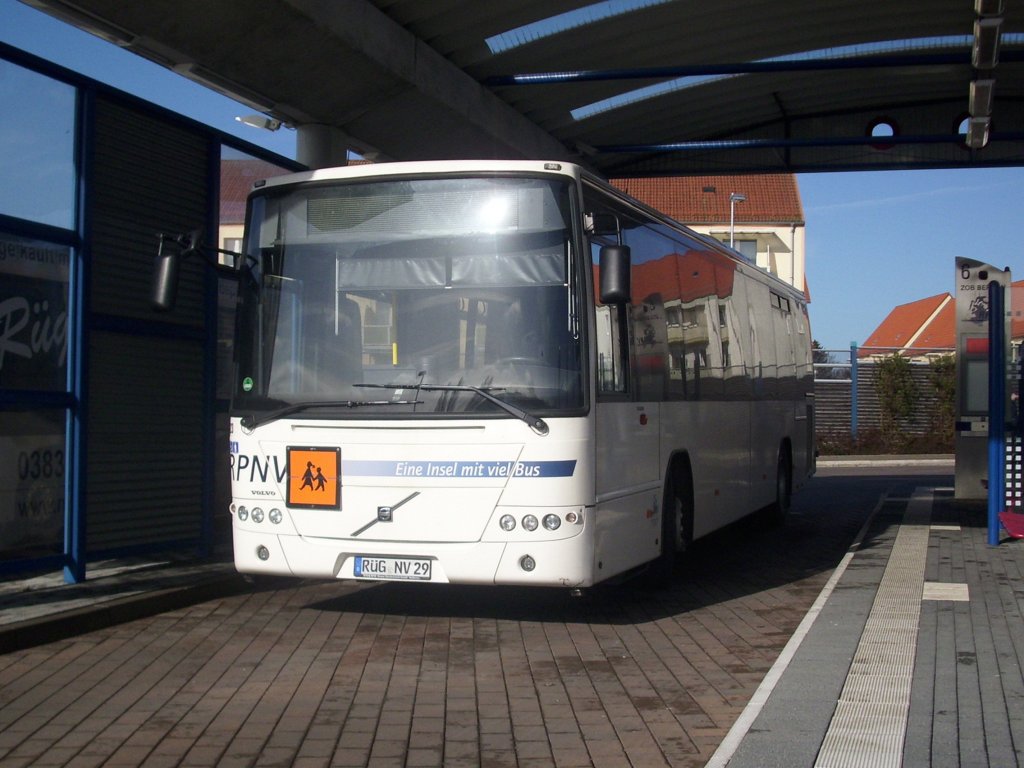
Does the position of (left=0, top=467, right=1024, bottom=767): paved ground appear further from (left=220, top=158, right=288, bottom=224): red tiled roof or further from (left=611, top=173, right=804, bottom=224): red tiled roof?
(left=611, top=173, right=804, bottom=224): red tiled roof

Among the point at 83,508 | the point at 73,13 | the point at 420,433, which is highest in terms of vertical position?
the point at 73,13

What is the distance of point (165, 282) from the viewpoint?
9227 millimetres

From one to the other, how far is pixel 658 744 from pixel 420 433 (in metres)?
3.34

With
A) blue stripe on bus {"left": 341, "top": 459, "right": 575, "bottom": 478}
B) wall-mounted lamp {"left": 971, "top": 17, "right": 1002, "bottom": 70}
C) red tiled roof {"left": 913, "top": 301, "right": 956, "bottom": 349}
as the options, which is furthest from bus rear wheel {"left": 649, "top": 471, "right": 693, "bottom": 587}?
red tiled roof {"left": 913, "top": 301, "right": 956, "bottom": 349}

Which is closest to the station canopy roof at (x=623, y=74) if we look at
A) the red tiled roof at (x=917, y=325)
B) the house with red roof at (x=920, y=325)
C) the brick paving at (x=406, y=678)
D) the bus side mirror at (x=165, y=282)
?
the bus side mirror at (x=165, y=282)

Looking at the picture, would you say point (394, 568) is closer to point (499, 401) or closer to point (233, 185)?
point (499, 401)

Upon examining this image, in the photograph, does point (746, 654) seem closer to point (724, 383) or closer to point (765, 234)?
point (724, 383)

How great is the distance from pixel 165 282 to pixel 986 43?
28.9 feet

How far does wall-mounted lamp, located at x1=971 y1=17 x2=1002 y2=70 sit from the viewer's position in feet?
42.4

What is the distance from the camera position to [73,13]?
10.5 m

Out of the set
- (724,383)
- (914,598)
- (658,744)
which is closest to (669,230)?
(724,383)

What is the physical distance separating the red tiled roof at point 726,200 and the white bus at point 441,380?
58.9 m

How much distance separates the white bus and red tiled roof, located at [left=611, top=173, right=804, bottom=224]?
58.9m

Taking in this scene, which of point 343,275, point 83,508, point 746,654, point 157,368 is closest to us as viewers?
point 746,654
